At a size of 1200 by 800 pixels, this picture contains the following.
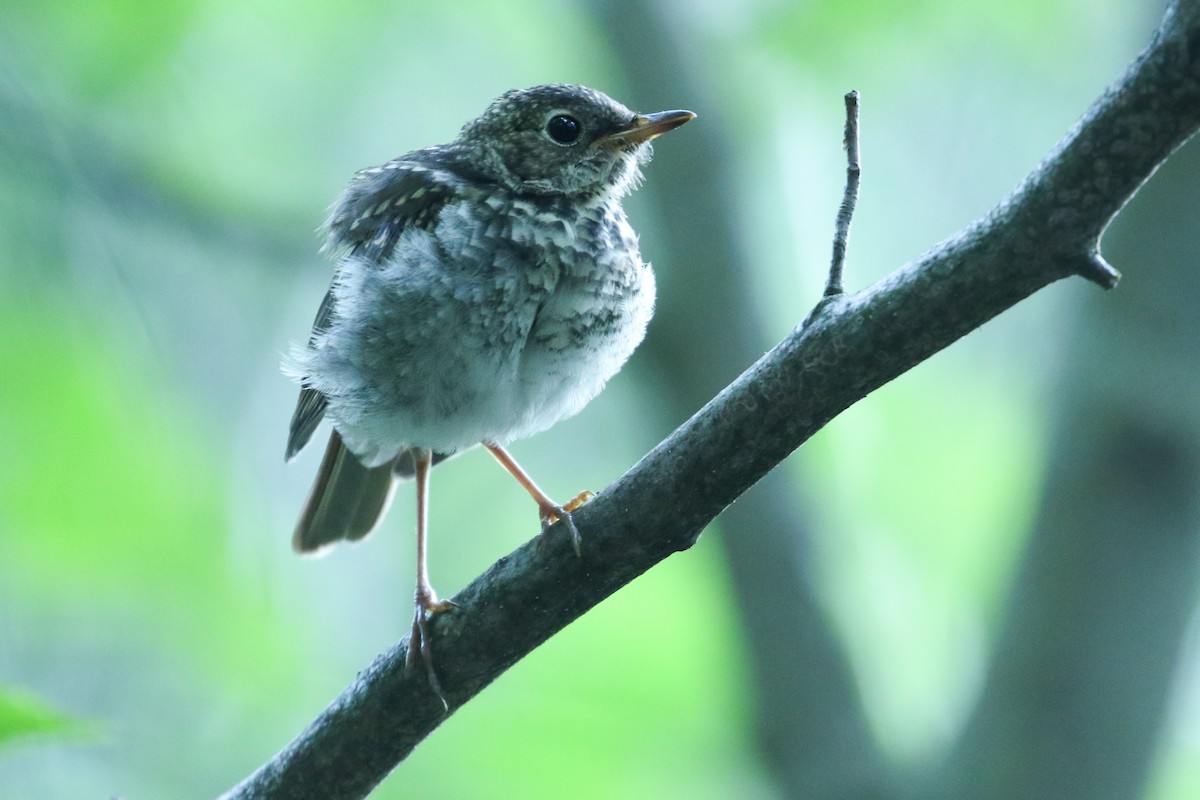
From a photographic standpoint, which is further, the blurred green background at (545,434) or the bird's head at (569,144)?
the blurred green background at (545,434)

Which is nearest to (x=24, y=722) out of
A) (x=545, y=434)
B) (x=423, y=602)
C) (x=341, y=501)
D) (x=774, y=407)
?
(x=774, y=407)

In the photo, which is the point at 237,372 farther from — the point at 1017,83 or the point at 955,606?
the point at 1017,83

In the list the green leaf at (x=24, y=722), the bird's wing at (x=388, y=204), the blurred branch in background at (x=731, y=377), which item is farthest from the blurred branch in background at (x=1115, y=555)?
the green leaf at (x=24, y=722)

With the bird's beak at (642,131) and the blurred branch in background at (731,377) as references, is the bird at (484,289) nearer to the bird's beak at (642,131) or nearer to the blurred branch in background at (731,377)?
the bird's beak at (642,131)

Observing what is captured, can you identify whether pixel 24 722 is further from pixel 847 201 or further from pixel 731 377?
pixel 731 377

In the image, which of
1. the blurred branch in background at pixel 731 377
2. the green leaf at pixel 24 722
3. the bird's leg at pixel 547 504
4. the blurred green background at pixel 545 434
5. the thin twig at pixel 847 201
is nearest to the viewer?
the green leaf at pixel 24 722

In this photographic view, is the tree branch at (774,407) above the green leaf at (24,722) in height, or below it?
below

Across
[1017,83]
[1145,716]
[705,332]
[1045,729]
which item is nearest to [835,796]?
[1045,729]
